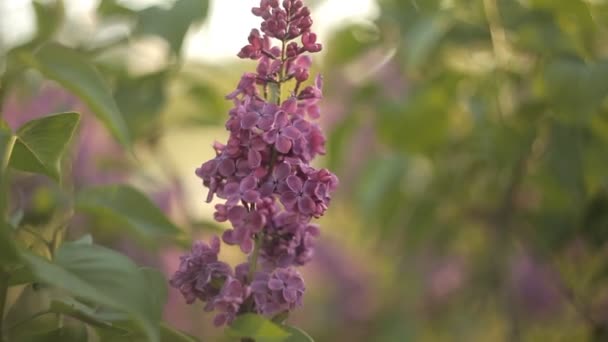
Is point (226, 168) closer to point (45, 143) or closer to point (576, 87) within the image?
point (45, 143)

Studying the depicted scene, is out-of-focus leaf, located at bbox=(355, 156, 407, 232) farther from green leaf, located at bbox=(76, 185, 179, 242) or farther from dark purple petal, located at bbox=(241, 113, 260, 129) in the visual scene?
dark purple petal, located at bbox=(241, 113, 260, 129)

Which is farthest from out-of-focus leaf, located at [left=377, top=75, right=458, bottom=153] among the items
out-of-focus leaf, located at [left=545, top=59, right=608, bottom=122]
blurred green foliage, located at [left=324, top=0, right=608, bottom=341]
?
out-of-focus leaf, located at [left=545, top=59, right=608, bottom=122]

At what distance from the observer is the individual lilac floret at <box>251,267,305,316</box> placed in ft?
1.43

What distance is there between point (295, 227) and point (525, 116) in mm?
537

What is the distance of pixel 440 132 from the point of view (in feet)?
3.22

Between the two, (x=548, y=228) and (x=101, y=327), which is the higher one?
(x=548, y=228)

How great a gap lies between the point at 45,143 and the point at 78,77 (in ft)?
0.35

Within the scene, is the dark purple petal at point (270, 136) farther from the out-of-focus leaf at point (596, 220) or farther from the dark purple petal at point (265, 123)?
the out-of-focus leaf at point (596, 220)

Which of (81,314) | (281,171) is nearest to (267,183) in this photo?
(281,171)

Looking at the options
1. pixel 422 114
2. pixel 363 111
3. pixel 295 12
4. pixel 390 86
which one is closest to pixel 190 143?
pixel 390 86

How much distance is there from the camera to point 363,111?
1105 mm

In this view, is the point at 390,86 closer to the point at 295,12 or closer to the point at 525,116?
the point at 525,116

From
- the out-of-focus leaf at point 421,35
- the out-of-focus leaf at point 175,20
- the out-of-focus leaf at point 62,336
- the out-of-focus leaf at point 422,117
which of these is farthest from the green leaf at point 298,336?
the out-of-focus leaf at point 422,117

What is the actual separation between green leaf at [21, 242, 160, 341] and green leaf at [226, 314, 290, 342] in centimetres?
4
